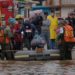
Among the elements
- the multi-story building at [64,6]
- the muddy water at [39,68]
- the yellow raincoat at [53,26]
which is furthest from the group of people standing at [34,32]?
the multi-story building at [64,6]

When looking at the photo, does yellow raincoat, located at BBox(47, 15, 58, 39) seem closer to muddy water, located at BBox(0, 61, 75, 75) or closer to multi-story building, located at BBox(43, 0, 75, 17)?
muddy water, located at BBox(0, 61, 75, 75)

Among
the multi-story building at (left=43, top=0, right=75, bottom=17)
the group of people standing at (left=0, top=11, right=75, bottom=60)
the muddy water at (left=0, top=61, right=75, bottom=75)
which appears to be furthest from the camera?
the multi-story building at (left=43, top=0, right=75, bottom=17)

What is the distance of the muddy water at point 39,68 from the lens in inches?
701

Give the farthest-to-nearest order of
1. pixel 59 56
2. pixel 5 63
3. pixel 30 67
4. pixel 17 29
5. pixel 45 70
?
1. pixel 17 29
2. pixel 59 56
3. pixel 5 63
4. pixel 30 67
5. pixel 45 70

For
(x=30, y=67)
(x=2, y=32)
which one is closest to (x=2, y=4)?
(x=2, y=32)

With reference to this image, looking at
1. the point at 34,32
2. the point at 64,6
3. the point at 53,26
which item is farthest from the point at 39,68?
the point at 64,6

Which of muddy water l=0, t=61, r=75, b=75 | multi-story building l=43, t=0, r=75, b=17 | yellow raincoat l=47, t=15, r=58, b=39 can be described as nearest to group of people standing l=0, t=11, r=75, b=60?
yellow raincoat l=47, t=15, r=58, b=39

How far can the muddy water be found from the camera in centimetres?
1781

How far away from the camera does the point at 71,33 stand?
23.6 meters

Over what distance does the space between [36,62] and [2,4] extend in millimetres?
9496

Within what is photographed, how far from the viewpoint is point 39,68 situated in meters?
19.4

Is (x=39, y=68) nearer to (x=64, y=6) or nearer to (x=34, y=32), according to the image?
(x=34, y=32)

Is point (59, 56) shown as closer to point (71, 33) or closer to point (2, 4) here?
point (71, 33)

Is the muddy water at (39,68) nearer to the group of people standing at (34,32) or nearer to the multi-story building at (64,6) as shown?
the group of people standing at (34,32)
